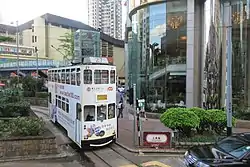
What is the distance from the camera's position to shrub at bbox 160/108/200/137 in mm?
12742

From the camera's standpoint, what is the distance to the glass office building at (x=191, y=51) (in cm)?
2155

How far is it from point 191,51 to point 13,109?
12214mm

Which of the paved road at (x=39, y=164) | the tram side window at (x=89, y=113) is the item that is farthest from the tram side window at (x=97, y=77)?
the paved road at (x=39, y=164)

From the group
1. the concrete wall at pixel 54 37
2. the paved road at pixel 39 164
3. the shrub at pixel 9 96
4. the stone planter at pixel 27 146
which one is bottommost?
the paved road at pixel 39 164

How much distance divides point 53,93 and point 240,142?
13212 millimetres

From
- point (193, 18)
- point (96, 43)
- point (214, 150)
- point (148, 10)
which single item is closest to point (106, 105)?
point (214, 150)

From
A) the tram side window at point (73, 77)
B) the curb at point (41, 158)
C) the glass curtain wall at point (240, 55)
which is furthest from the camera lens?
the glass curtain wall at point (240, 55)

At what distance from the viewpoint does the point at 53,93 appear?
19578mm

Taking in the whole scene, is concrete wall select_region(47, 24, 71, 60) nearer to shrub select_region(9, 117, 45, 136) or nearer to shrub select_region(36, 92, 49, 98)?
shrub select_region(36, 92, 49, 98)

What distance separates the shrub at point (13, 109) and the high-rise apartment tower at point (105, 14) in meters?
66.5

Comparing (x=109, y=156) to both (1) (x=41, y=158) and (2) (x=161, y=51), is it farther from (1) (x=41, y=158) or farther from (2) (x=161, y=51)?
(2) (x=161, y=51)

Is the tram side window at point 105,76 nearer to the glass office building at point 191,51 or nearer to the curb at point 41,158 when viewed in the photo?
→ the curb at point 41,158

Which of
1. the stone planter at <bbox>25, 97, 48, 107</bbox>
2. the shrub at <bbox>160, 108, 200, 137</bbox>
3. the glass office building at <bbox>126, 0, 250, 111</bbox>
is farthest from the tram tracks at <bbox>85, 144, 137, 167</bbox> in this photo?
the stone planter at <bbox>25, 97, 48, 107</bbox>

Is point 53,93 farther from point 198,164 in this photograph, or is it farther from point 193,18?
point 198,164
